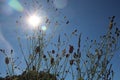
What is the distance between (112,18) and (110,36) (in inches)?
21.2

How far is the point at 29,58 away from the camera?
7.71 meters

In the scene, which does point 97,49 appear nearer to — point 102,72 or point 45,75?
point 102,72

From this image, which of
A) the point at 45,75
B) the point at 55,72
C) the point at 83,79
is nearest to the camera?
the point at 83,79

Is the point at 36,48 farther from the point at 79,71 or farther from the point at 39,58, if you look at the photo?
the point at 79,71

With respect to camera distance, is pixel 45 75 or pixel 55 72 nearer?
pixel 55 72

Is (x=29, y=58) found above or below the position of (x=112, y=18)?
below

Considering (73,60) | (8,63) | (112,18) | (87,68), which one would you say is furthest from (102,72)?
(8,63)

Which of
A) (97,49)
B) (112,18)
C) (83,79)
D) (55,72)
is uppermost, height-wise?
(112,18)

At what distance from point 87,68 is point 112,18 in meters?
1.66

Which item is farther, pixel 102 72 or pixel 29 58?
pixel 29 58

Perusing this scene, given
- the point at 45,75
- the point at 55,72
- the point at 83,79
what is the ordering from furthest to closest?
the point at 45,75
the point at 55,72
the point at 83,79

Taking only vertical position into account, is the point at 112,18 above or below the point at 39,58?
above

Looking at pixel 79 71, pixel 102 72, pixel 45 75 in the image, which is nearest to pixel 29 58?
pixel 45 75

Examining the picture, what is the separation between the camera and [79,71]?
7.02m
